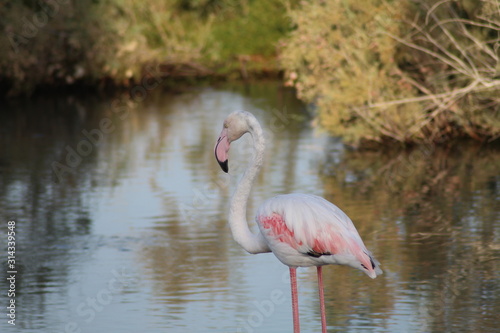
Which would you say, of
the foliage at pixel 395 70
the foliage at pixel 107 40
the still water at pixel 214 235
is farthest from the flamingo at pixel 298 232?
the foliage at pixel 107 40

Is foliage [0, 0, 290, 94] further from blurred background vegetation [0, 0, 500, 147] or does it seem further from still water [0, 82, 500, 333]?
still water [0, 82, 500, 333]

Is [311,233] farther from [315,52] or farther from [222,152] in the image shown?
[315,52]

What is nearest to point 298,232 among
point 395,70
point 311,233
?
point 311,233

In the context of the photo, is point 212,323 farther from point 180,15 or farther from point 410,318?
point 180,15

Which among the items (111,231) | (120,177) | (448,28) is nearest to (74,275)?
(111,231)

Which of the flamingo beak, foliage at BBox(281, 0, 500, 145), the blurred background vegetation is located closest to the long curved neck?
the flamingo beak

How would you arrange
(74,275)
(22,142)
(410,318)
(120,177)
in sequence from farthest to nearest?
1. (22,142)
2. (120,177)
3. (74,275)
4. (410,318)

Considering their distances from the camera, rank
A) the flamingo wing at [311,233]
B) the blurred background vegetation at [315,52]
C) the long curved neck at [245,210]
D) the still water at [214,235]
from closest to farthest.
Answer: the flamingo wing at [311,233]
the long curved neck at [245,210]
the still water at [214,235]
the blurred background vegetation at [315,52]

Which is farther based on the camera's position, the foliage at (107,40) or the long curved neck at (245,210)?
the foliage at (107,40)

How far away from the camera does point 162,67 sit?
126 ft

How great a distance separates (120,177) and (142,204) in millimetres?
2586

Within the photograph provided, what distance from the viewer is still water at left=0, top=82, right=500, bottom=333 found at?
334 inches

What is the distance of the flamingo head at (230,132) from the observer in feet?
25.6

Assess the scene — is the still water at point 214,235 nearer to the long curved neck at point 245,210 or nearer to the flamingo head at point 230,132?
the long curved neck at point 245,210
